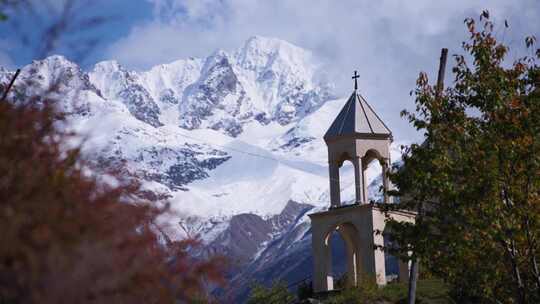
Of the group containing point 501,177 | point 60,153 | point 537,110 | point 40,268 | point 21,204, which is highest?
point 537,110

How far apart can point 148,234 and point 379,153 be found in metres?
27.0

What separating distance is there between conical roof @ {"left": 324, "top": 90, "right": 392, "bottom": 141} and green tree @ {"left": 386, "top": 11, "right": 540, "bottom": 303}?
48.3 feet

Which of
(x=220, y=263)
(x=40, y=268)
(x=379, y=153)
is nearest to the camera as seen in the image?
(x=40, y=268)

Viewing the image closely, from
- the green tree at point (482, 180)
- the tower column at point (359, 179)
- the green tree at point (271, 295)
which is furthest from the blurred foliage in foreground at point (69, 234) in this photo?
the green tree at point (271, 295)

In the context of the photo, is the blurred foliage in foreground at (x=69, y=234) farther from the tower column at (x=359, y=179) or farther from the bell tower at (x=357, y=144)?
the bell tower at (x=357, y=144)

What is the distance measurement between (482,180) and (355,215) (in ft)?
52.2

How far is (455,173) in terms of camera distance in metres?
17.0

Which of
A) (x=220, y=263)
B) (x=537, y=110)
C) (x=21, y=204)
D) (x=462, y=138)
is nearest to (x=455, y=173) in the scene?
(x=462, y=138)

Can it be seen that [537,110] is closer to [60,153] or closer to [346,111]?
[60,153]

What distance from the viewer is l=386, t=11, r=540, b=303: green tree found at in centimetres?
1606

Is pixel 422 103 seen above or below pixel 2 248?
above

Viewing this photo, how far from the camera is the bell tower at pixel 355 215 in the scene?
104 ft

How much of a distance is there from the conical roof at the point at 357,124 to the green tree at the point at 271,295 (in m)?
6.43

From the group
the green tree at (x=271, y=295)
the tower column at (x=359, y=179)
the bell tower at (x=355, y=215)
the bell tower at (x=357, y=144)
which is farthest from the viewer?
the green tree at (x=271, y=295)
